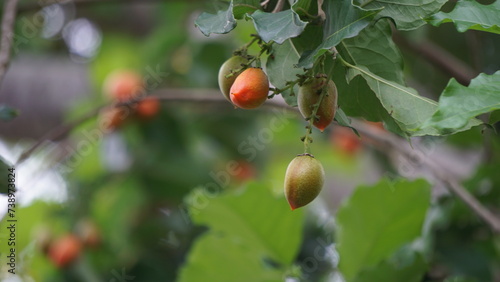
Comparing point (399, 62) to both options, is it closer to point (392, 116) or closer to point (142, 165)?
point (392, 116)

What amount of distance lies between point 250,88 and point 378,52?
0.15 metres

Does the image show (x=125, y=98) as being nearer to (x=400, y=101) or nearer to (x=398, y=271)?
(x=398, y=271)

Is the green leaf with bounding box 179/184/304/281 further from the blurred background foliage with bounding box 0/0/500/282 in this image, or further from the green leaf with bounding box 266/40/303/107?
the green leaf with bounding box 266/40/303/107

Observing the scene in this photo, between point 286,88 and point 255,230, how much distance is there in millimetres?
486

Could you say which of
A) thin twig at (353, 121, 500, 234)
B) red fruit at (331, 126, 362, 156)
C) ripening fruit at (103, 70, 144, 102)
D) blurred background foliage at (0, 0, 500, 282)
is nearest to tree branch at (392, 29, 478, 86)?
blurred background foliage at (0, 0, 500, 282)

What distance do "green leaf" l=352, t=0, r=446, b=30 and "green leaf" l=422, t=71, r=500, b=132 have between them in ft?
0.29

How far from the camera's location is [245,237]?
1.14 m

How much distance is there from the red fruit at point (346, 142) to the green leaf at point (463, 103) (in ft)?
5.53

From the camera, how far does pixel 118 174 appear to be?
6.43 ft

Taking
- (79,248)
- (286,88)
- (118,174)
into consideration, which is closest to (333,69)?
(286,88)

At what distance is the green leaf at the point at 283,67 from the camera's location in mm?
727

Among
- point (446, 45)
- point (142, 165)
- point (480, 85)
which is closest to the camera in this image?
point (480, 85)

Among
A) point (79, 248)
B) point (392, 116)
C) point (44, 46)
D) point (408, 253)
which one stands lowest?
point (44, 46)

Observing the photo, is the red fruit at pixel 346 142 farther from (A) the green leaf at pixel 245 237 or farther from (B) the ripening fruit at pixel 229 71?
(B) the ripening fruit at pixel 229 71
